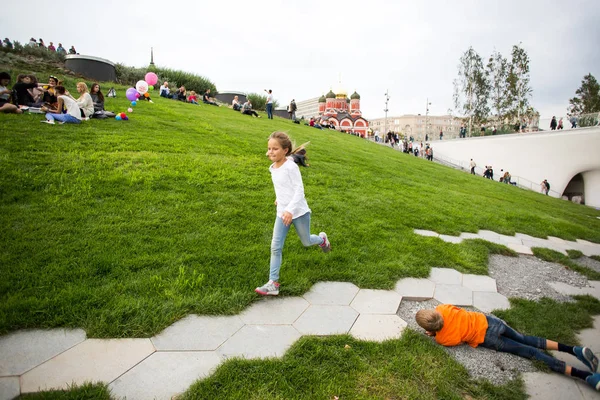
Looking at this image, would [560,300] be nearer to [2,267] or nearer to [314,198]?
[314,198]

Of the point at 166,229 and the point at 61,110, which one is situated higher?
the point at 61,110

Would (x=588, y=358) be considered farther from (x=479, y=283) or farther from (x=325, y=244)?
(x=325, y=244)

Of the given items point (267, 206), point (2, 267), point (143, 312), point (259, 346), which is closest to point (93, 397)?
point (143, 312)

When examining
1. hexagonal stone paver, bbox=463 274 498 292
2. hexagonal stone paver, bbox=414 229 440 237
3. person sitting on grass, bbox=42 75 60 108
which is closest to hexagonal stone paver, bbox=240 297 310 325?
hexagonal stone paver, bbox=463 274 498 292

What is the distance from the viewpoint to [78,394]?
174 centimetres

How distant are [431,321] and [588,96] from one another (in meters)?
52.3

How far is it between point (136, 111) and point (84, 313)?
39.9 feet

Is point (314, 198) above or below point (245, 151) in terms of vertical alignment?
below

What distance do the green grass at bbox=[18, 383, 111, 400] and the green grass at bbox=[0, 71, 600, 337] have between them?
464 mm

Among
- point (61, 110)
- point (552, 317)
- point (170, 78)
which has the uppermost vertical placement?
point (170, 78)

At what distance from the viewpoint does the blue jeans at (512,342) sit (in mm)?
2519

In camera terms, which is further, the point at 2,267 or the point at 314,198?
the point at 314,198

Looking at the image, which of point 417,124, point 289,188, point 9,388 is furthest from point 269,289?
point 417,124

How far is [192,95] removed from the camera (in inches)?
822
